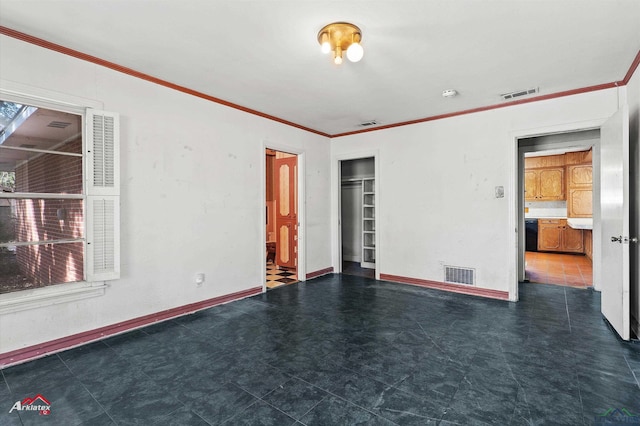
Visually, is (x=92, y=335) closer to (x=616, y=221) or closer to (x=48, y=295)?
(x=48, y=295)

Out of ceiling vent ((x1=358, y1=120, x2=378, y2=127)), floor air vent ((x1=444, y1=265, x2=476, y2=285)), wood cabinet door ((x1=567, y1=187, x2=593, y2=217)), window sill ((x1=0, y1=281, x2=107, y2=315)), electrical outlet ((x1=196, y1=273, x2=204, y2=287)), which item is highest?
ceiling vent ((x1=358, y1=120, x2=378, y2=127))

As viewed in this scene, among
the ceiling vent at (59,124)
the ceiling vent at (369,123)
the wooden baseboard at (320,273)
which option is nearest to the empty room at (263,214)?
the ceiling vent at (59,124)

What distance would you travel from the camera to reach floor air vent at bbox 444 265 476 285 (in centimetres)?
449

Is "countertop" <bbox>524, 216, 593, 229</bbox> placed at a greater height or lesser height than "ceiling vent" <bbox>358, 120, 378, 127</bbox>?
lesser

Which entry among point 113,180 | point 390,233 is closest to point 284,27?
point 113,180

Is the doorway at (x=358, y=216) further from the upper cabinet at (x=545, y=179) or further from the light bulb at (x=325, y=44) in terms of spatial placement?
the upper cabinet at (x=545, y=179)

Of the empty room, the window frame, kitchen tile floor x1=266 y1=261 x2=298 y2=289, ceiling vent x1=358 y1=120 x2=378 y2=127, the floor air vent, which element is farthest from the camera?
kitchen tile floor x1=266 y1=261 x2=298 y2=289

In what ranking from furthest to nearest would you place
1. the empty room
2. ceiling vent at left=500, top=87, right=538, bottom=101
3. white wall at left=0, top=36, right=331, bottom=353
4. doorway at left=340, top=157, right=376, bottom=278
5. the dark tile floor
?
doorway at left=340, top=157, right=376, bottom=278
ceiling vent at left=500, top=87, right=538, bottom=101
white wall at left=0, top=36, right=331, bottom=353
the empty room
the dark tile floor

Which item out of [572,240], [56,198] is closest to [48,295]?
[56,198]

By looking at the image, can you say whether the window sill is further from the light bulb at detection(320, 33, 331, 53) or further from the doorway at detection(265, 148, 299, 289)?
the light bulb at detection(320, 33, 331, 53)

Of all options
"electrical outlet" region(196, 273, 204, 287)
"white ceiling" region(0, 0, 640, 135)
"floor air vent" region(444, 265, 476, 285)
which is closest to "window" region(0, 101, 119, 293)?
"white ceiling" region(0, 0, 640, 135)

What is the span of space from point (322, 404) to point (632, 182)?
3.68m

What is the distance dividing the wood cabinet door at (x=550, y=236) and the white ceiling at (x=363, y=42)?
521 centimetres

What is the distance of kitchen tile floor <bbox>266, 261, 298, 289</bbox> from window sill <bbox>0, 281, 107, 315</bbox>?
2432 millimetres
